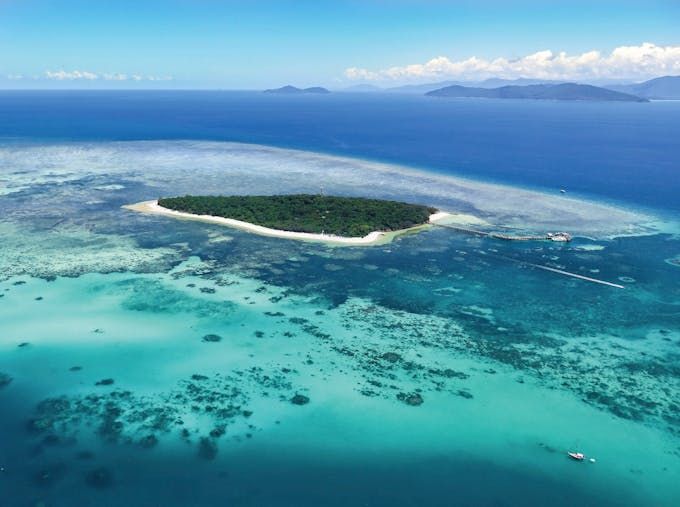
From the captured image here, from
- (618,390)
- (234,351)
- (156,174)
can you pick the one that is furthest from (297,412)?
(156,174)

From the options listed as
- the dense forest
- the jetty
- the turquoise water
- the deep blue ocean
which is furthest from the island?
the deep blue ocean

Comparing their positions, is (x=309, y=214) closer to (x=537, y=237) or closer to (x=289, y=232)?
(x=289, y=232)

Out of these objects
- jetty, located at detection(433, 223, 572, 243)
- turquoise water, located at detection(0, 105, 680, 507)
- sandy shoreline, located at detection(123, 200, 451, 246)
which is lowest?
turquoise water, located at detection(0, 105, 680, 507)

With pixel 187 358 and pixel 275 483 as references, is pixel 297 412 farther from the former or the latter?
pixel 187 358

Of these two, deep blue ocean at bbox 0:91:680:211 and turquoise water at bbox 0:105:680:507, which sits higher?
deep blue ocean at bbox 0:91:680:211

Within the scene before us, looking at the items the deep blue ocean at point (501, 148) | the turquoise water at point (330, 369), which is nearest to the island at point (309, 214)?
the turquoise water at point (330, 369)

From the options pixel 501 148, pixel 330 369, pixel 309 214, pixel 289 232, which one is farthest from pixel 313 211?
pixel 501 148

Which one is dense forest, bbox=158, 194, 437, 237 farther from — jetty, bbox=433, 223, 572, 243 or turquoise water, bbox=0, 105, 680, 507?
jetty, bbox=433, 223, 572, 243
